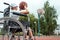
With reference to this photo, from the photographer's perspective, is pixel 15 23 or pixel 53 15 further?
pixel 53 15

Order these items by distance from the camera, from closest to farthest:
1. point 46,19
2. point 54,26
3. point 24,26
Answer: point 24,26 < point 46,19 < point 54,26

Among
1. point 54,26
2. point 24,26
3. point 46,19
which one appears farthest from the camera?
point 54,26

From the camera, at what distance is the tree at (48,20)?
4106cm

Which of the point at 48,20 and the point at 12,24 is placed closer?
the point at 12,24

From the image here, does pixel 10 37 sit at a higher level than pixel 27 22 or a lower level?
lower

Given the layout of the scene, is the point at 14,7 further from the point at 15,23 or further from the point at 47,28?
the point at 47,28

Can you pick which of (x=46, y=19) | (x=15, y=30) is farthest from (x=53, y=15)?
(x=15, y=30)

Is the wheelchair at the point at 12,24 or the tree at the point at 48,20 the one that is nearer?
the wheelchair at the point at 12,24

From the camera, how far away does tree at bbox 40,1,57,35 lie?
4106 centimetres

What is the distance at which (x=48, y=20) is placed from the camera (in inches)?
1654

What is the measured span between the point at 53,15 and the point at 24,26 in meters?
38.8

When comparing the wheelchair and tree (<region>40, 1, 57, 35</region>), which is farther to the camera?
tree (<region>40, 1, 57, 35</region>)

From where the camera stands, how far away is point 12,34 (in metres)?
4.39

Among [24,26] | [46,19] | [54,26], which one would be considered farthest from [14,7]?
[54,26]
